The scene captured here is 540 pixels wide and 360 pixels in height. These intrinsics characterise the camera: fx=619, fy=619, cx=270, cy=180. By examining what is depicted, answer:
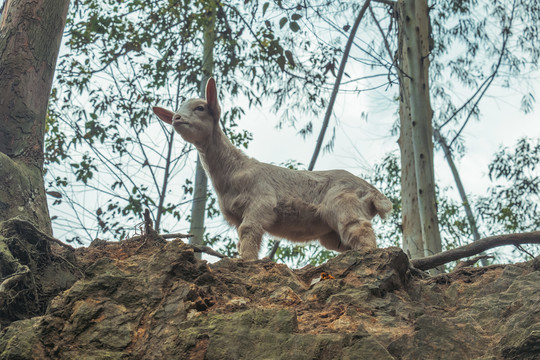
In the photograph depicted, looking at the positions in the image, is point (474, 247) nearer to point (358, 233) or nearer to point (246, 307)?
point (358, 233)

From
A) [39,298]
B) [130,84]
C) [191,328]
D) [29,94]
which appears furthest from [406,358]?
[130,84]

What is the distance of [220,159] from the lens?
758 cm

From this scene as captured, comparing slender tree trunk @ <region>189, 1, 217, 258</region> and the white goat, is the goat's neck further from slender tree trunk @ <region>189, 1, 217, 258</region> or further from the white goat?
slender tree trunk @ <region>189, 1, 217, 258</region>

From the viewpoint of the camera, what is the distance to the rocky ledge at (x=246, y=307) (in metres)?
3.63

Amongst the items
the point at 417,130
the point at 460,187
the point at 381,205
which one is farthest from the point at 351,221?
the point at 460,187

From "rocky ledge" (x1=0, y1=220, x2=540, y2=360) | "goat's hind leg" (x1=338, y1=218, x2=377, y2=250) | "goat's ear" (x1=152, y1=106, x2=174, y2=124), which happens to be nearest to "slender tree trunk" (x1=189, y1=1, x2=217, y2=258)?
"goat's ear" (x1=152, y1=106, x2=174, y2=124)

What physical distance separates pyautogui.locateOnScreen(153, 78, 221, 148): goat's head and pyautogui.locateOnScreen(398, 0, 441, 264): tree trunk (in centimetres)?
345

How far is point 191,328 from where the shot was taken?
379cm

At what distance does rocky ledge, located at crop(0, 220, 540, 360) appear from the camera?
3.63 meters

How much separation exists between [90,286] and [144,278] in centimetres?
37

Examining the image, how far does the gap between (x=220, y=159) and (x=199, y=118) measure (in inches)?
22.2

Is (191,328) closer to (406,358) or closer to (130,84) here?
(406,358)

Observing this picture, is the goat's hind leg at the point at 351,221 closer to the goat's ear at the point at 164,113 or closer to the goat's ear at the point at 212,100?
the goat's ear at the point at 212,100

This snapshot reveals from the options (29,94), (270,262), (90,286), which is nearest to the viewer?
(90,286)
